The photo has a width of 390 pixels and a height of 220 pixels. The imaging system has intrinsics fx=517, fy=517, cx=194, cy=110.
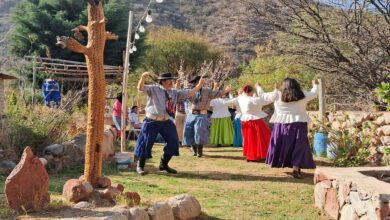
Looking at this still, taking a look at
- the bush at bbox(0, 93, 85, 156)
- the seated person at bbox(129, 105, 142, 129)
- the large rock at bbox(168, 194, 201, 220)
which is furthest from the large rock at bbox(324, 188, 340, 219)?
the seated person at bbox(129, 105, 142, 129)

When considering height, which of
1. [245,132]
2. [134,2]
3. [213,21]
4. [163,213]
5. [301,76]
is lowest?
[163,213]

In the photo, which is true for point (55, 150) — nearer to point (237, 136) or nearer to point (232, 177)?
point (232, 177)

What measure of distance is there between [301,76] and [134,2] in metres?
37.9

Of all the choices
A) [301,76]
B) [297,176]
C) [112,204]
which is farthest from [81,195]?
[301,76]

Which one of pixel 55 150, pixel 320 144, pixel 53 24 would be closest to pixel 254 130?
pixel 320 144

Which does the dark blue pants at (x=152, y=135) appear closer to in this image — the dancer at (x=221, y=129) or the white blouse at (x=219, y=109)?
the white blouse at (x=219, y=109)

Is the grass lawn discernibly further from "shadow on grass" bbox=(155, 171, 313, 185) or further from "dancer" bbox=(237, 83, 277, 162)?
"dancer" bbox=(237, 83, 277, 162)

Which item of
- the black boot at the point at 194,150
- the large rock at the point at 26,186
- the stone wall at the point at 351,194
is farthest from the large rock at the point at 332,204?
the black boot at the point at 194,150

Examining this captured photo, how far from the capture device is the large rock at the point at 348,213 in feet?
15.6

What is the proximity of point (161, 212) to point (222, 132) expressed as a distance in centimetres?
794

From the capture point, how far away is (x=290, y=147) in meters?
7.87

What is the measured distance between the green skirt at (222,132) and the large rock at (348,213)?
7584mm

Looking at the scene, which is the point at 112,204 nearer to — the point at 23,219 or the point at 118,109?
the point at 23,219

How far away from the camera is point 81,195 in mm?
4945
